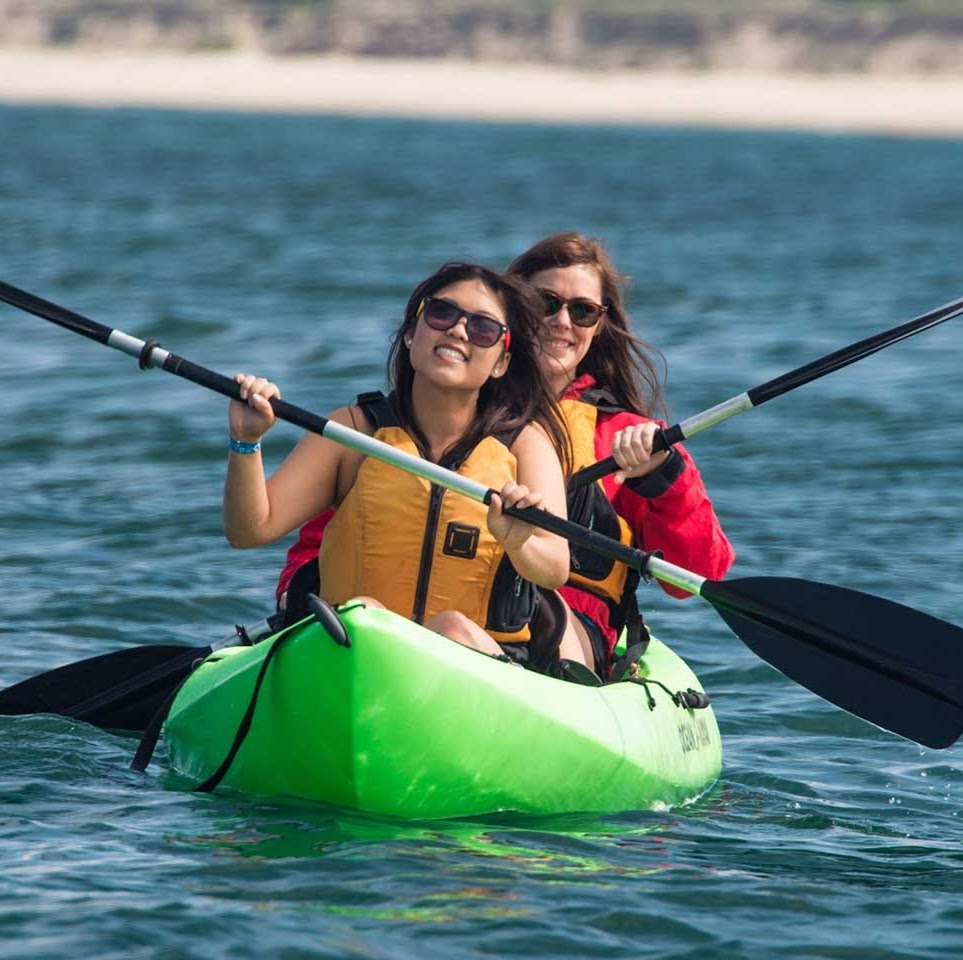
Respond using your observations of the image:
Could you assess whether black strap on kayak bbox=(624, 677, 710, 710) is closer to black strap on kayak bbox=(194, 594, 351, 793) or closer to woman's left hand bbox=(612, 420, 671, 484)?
woman's left hand bbox=(612, 420, 671, 484)

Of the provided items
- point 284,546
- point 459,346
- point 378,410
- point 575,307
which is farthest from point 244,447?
point 284,546

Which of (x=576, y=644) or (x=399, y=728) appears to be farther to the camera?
(x=576, y=644)

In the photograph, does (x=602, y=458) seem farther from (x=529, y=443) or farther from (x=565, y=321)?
(x=529, y=443)

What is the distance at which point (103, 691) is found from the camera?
18.6 feet

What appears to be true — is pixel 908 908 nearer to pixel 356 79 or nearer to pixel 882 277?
pixel 882 277

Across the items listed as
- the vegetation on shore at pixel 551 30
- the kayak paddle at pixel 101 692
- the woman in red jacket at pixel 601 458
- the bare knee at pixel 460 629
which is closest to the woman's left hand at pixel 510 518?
the bare knee at pixel 460 629

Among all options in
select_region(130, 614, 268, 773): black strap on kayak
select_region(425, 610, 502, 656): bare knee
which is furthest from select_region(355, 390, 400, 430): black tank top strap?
select_region(130, 614, 268, 773): black strap on kayak

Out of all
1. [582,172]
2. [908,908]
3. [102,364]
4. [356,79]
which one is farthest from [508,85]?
[908,908]

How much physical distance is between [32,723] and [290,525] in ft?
4.10

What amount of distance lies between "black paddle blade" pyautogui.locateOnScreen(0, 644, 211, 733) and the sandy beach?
193 feet

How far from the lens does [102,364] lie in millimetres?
12711

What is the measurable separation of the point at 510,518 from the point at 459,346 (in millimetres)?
441

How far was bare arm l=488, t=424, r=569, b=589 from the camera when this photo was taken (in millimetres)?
4555

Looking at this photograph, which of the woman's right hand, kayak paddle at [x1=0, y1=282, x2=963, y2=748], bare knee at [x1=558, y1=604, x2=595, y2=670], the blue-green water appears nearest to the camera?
the blue-green water
